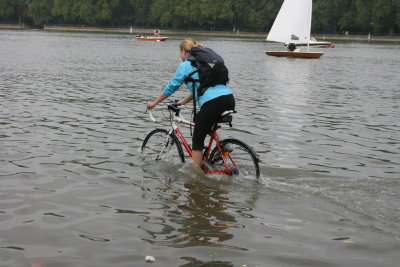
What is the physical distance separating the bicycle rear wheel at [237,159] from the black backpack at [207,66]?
930 millimetres

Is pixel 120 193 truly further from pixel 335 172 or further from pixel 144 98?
pixel 144 98

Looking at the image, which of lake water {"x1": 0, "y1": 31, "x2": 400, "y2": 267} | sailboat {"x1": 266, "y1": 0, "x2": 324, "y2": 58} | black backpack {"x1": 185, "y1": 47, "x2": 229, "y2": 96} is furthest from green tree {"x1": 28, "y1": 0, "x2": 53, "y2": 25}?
black backpack {"x1": 185, "y1": 47, "x2": 229, "y2": 96}

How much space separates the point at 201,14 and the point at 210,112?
137028mm

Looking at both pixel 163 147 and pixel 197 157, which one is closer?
pixel 197 157

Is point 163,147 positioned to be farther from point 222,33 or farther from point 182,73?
point 222,33

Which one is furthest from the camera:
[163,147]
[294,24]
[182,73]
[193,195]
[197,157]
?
[294,24]

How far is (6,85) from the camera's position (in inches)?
799

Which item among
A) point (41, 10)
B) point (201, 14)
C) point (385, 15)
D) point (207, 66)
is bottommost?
point (207, 66)

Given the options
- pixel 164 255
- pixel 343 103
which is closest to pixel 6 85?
pixel 343 103

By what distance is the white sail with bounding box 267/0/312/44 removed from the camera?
51000mm

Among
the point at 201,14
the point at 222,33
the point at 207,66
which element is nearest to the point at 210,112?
the point at 207,66

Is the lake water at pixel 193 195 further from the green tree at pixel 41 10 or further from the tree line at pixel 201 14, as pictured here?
the green tree at pixel 41 10

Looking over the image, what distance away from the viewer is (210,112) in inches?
301

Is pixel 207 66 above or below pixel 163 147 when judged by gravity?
above
